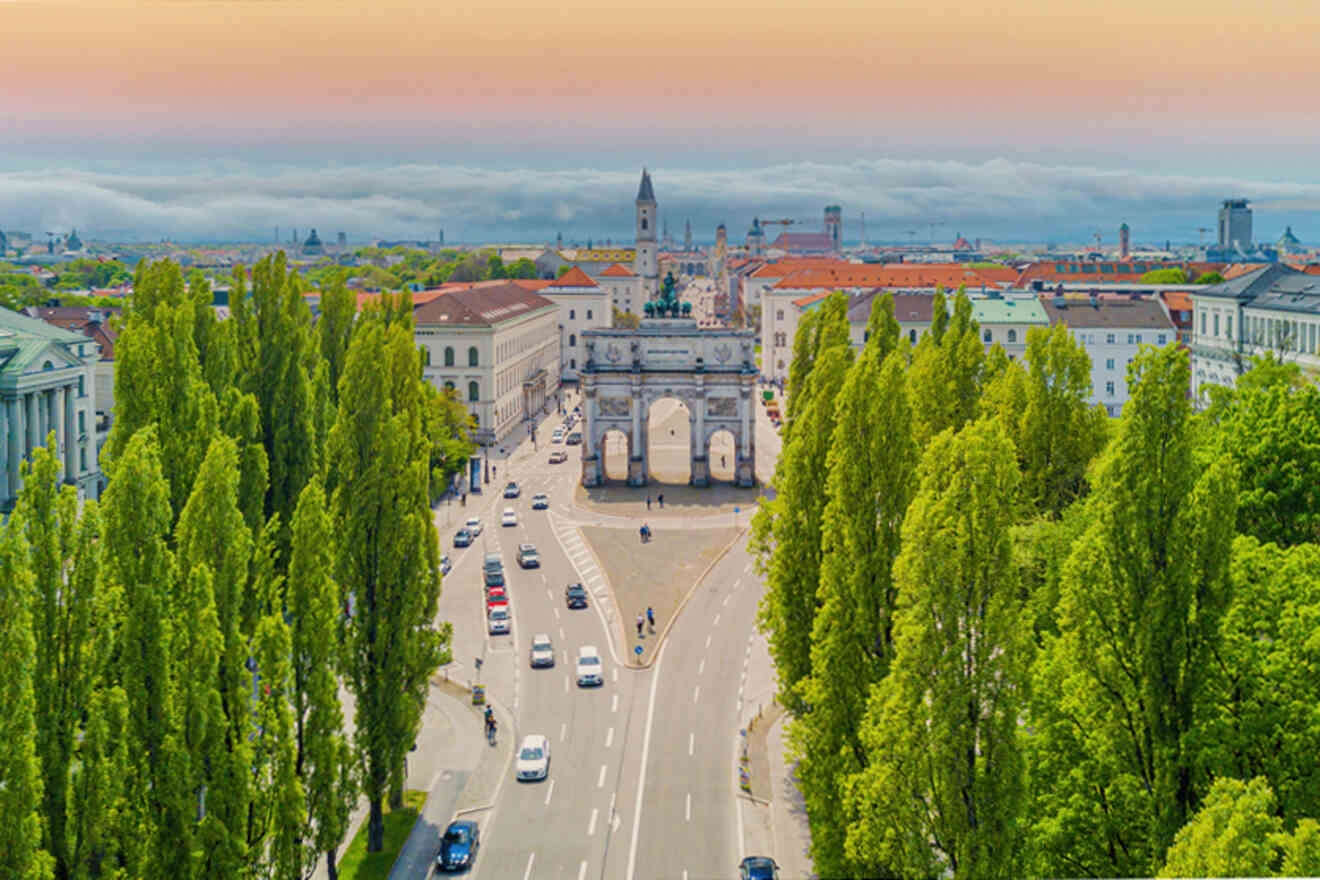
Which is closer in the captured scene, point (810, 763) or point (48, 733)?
point (48, 733)

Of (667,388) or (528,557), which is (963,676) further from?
(667,388)

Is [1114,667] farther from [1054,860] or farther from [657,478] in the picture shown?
[657,478]

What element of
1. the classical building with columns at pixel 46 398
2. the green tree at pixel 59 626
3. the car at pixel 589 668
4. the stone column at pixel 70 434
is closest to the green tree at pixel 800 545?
the car at pixel 589 668

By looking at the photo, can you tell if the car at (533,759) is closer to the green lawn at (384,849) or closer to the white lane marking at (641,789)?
the white lane marking at (641,789)

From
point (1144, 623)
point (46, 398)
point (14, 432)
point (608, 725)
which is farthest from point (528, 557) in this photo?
point (1144, 623)

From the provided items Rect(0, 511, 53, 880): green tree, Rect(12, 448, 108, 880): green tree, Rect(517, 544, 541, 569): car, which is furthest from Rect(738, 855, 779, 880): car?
Rect(517, 544, 541, 569): car

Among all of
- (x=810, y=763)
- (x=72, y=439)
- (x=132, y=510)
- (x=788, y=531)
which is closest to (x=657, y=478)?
(x=72, y=439)
